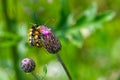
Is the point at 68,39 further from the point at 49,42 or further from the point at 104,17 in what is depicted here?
the point at 49,42

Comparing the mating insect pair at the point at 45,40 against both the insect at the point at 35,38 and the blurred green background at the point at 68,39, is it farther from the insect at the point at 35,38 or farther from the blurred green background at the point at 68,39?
the blurred green background at the point at 68,39

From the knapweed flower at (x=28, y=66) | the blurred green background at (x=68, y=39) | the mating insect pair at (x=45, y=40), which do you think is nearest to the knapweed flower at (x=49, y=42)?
the mating insect pair at (x=45, y=40)

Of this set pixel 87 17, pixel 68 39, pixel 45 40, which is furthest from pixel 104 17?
pixel 45 40

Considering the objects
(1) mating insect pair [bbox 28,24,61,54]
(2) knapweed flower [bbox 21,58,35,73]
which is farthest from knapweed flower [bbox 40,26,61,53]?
(2) knapweed flower [bbox 21,58,35,73]

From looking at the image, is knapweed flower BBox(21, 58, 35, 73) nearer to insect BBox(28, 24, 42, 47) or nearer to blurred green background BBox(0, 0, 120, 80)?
insect BBox(28, 24, 42, 47)

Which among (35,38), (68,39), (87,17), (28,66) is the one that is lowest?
(28,66)

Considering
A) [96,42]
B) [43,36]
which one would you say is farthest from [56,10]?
[43,36]

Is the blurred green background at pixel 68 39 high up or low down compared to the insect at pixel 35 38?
up

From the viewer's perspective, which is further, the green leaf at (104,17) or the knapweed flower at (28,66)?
the green leaf at (104,17)
